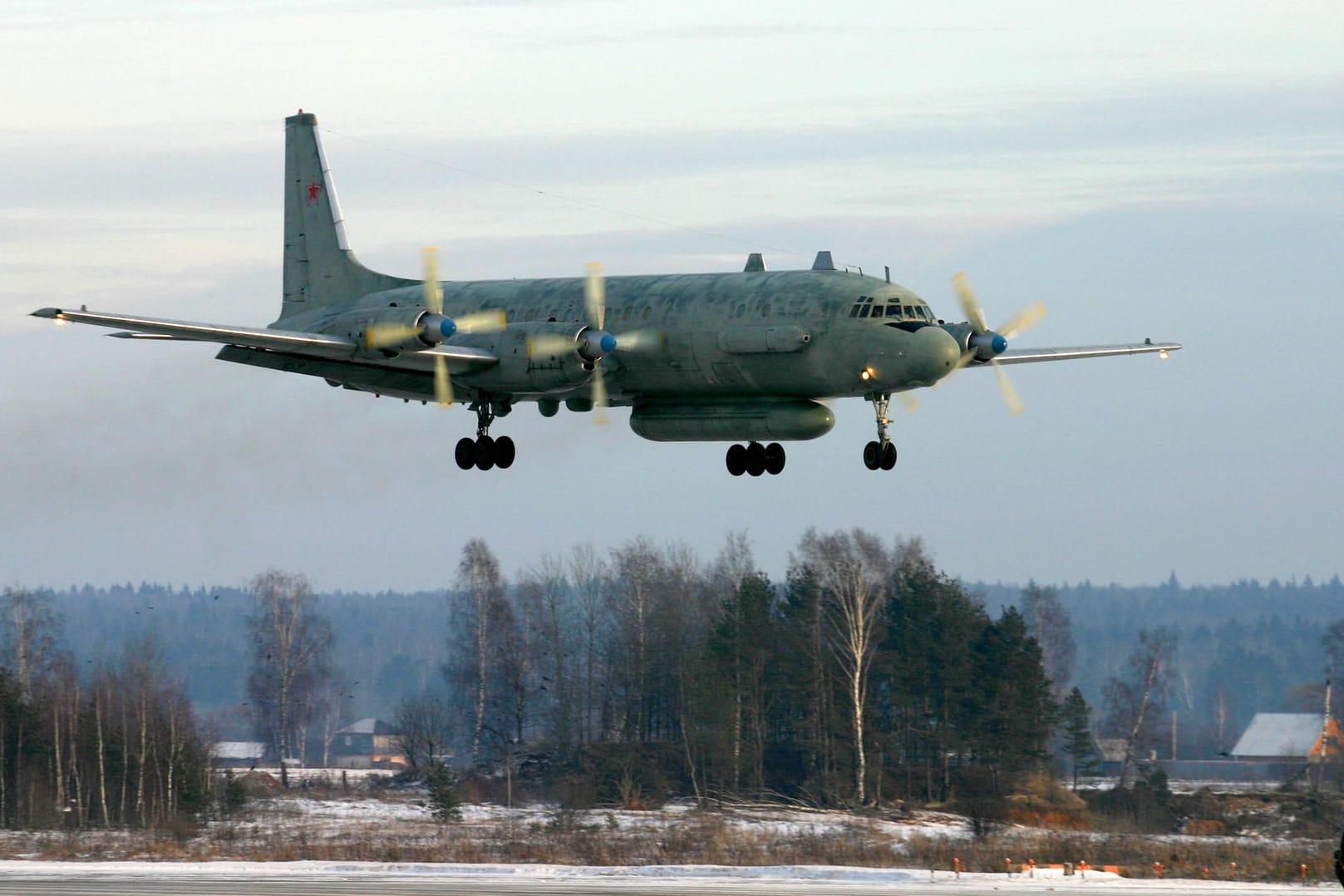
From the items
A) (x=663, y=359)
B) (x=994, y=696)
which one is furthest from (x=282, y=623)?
(x=663, y=359)

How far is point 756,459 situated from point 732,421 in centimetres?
300

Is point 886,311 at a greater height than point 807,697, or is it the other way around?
point 886,311

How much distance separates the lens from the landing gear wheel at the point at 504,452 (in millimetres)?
51188

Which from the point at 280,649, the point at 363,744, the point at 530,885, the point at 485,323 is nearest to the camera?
the point at 485,323

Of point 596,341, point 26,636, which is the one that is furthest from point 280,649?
point 596,341

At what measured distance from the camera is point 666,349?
4784 cm

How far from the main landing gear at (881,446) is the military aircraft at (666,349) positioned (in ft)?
0.13

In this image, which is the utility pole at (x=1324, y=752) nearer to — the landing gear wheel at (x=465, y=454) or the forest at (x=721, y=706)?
the forest at (x=721, y=706)

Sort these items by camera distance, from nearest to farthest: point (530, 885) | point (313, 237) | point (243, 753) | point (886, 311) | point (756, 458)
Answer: point (886, 311), point (756, 458), point (313, 237), point (530, 885), point (243, 753)

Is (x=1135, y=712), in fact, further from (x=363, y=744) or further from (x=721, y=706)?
(x=363, y=744)

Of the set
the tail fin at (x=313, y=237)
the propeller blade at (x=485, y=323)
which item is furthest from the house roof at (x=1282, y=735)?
→ the propeller blade at (x=485, y=323)

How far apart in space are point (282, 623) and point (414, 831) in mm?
61670

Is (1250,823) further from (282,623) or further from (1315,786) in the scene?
(282,623)

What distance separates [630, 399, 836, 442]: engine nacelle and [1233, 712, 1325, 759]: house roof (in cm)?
9924
